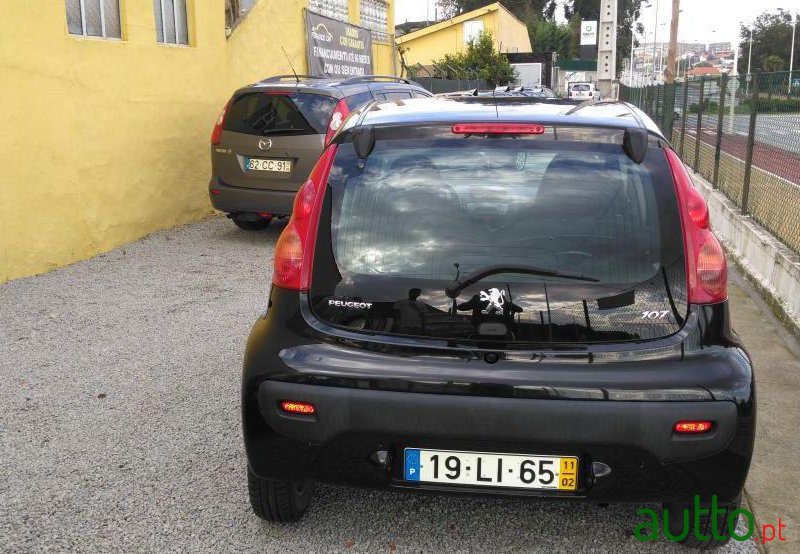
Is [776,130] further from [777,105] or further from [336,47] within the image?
[336,47]

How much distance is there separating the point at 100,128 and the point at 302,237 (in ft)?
20.1

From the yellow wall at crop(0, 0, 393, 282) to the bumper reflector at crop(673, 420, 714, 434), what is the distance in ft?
20.4

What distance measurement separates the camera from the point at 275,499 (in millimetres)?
3170

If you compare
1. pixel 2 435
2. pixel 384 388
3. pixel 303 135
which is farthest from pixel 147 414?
pixel 303 135

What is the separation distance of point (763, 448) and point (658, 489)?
1554 millimetres

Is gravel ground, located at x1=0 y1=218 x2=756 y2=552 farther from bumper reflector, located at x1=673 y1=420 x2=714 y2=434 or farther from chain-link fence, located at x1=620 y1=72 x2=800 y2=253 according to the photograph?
chain-link fence, located at x1=620 y1=72 x2=800 y2=253

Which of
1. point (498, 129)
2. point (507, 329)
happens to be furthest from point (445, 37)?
point (507, 329)

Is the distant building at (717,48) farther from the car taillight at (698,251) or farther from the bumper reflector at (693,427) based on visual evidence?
the bumper reflector at (693,427)

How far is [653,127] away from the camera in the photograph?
311cm

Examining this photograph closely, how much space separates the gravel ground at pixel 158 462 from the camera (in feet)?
10.6

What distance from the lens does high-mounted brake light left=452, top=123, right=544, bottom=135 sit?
293 centimetres

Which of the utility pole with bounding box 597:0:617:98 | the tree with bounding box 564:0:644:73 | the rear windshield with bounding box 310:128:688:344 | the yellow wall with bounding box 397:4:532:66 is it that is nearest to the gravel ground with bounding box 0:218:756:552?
the rear windshield with bounding box 310:128:688:344

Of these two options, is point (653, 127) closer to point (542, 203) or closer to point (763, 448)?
point (542, 203)

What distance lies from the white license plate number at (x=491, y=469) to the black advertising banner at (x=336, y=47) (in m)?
12.6
